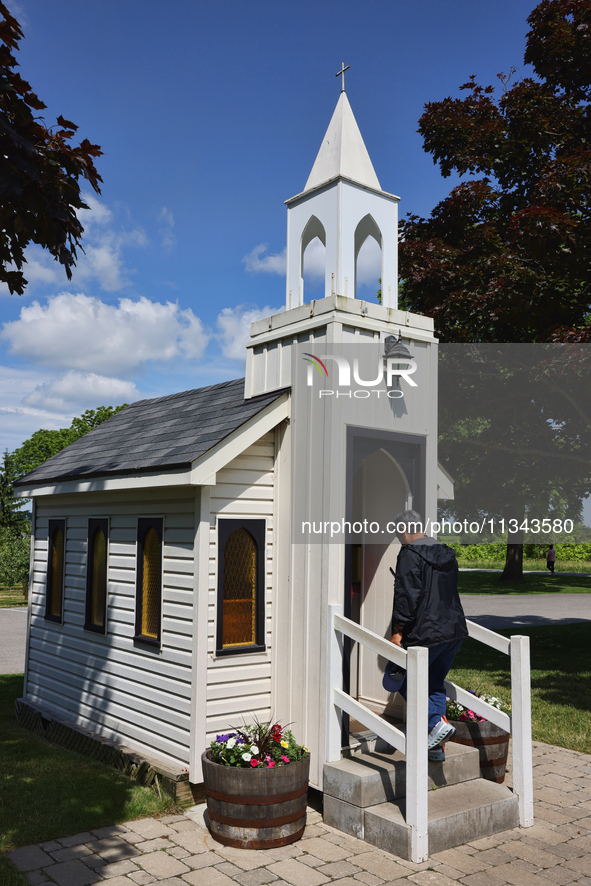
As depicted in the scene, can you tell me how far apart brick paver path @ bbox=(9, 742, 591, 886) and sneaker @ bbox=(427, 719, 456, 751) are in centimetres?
77

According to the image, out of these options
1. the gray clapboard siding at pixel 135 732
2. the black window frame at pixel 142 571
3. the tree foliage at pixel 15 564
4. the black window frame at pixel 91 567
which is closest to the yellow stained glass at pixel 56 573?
the black window frame at pixel 91 567

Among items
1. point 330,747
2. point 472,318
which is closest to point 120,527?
point 330,747

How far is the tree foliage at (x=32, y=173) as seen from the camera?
187 inches

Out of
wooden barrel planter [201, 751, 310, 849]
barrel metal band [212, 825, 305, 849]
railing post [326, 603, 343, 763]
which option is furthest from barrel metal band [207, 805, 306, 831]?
railing post [326, 603, 343, 763]

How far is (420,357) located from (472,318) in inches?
241

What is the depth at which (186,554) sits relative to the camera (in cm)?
679

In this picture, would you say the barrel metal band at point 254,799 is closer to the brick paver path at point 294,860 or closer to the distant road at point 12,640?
the brick paver path at point 294,860

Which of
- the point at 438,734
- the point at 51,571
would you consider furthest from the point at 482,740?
the point at 51,571

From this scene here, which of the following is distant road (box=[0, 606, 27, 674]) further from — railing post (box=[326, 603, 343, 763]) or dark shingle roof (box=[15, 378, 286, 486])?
railing post (box=[326, 603, 343, 763])

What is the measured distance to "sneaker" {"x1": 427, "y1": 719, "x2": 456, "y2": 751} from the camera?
6.00 metres

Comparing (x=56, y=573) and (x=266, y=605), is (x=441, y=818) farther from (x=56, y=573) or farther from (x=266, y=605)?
(x=56, y=573)

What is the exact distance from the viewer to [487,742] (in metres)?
6.77

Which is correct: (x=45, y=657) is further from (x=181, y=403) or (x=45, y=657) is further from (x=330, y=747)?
(x=330, y=747)

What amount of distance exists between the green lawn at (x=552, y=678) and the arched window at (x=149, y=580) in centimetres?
503
